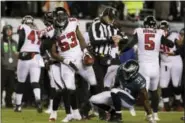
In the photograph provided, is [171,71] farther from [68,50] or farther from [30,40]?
[68,50]

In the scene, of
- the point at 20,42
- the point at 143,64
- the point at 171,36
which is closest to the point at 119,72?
the point at 143,64

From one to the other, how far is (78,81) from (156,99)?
2204 mm

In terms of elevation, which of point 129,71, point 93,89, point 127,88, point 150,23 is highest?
point 150,23

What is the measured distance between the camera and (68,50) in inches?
496

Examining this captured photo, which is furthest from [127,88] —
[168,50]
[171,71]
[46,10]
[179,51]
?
[46,10]

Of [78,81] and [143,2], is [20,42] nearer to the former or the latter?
[78,81]

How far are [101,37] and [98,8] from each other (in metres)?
7.22

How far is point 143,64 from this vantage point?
45.6 ft

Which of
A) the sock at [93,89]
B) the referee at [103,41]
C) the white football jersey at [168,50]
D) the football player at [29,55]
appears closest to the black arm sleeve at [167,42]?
the referee at [103,41]

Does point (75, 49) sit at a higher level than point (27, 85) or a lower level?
higher

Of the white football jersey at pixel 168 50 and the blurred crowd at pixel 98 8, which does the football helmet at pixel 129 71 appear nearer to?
the white football jersey at pixel 168 50

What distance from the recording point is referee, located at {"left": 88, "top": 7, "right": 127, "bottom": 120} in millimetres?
13227

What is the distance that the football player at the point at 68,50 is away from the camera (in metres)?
12.5

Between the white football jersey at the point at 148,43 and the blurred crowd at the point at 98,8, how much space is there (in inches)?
232
